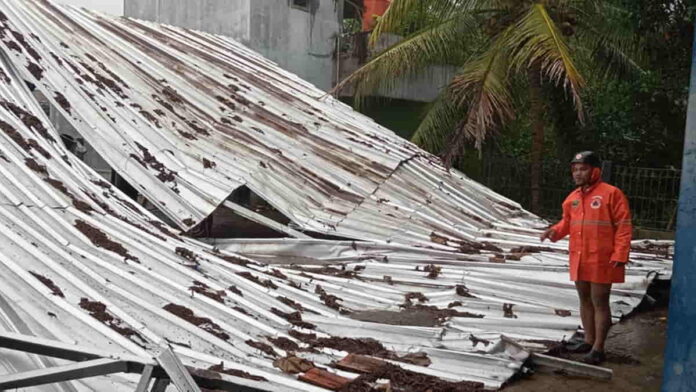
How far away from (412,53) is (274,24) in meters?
3.86

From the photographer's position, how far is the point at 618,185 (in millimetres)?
12758

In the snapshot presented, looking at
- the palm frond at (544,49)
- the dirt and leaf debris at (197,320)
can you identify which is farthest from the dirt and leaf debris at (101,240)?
the palm frond at (544,49)

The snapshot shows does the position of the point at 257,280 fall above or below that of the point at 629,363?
above

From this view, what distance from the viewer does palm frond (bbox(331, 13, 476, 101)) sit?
11500 mm

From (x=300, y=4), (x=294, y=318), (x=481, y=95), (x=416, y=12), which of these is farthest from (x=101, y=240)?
(x=300, y=4)

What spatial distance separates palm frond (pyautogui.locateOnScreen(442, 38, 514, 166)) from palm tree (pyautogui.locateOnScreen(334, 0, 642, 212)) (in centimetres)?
1

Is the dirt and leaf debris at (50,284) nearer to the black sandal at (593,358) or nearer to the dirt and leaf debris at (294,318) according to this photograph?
the dirt and leaf debris at (294,318)

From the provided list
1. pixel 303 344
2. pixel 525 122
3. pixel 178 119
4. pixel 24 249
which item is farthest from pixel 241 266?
pixel 525 122

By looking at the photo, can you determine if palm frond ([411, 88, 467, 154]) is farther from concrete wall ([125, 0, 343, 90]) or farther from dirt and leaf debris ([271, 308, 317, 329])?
dirt and leaf debris ([271, 308, 317, 329])

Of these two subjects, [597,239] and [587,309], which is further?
[587,309]

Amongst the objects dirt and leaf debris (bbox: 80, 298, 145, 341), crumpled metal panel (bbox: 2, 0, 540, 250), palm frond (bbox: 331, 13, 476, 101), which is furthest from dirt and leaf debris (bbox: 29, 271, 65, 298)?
palm frond (bbox: 331, 13, 476, 101)

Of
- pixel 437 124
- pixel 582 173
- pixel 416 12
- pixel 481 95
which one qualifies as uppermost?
pixel 416 12

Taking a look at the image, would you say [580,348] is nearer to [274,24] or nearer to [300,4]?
[274,24]

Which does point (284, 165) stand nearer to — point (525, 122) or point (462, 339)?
point (462, 339)
